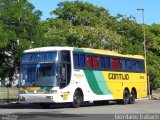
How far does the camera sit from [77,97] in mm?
27250

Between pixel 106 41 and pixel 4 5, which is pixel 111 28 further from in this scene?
pixel 4 5

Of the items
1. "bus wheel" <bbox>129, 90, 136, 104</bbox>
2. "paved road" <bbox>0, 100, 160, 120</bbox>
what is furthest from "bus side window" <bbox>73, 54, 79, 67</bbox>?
"bus wheel" <bbox>129, 90, 136, 104</bbox>

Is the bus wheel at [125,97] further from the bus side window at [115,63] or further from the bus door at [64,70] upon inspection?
the bus door at [64,70]

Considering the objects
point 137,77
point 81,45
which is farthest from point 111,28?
point 137,77

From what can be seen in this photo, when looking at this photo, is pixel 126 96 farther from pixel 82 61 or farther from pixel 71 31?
pixel 71 31

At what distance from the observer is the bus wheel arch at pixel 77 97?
26891 millimetres

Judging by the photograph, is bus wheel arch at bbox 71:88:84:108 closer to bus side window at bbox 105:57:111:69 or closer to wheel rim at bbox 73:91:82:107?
wheel rim at bbox 73:91:82:107

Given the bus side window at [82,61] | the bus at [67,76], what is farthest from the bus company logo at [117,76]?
the bus side window at [82,61]

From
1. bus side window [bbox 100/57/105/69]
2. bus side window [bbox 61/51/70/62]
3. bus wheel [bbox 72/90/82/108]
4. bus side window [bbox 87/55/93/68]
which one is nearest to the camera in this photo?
bus side window [bbox 61/51/70/62]

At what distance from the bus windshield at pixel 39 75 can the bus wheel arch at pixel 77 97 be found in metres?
1.89

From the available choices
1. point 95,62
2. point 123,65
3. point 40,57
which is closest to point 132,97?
point 123,65

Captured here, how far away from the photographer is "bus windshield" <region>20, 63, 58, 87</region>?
2567cm

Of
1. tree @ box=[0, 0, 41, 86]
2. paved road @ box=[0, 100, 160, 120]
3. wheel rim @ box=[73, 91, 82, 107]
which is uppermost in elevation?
tree @ box=[0, 0, 41, 86]

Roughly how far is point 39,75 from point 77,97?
278cm
